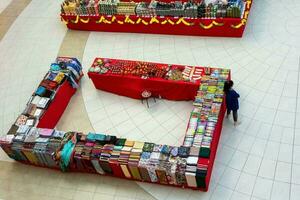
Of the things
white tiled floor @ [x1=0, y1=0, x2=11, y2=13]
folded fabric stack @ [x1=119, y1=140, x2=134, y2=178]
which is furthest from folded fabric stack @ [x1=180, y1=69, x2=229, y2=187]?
white tiled floor @ [x1=0, y1=0, x2=11, y2=13]

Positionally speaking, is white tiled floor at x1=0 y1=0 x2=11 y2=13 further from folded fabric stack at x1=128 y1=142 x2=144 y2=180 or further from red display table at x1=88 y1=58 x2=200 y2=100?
folded fabric stack at x1=128 y1=142 x2=144 y2=180

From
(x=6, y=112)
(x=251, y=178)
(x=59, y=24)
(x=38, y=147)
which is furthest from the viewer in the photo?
(x=59, y=24)

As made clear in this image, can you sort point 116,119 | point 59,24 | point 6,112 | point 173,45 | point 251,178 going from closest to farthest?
point 251,178
point 116,119
point 6,112
point 173,45
point 59,24

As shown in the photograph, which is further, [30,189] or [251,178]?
[30,189]

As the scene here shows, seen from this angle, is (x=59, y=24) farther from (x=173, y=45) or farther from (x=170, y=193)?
(x=170, y=193)

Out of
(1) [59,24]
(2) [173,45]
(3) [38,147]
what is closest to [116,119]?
(3) [38,147]

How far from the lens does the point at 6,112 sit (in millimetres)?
13859

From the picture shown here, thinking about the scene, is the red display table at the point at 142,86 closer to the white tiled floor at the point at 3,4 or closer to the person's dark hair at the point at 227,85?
the person's dark hair at the point at 227,85

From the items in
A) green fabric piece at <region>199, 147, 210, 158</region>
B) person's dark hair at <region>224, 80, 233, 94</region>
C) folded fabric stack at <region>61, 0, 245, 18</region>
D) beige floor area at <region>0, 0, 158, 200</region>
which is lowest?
beige floor area at <region>0, 0, 158, 200</region>

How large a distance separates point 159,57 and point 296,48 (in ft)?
15.2

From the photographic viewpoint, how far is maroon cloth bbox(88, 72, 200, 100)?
1235 cm

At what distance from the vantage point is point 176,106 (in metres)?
12.7

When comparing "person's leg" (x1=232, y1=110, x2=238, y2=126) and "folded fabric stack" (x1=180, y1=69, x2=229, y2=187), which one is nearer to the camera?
"folded fabric stack" (x1=180, y1=69, x2=229, y2=187)

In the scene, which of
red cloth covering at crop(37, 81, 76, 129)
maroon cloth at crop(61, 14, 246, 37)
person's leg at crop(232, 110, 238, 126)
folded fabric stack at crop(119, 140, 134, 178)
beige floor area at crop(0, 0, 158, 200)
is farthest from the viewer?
maroon cloth at crop(61, 14, 246, 37)
